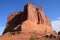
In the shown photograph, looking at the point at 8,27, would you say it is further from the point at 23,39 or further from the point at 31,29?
the point at 23,39

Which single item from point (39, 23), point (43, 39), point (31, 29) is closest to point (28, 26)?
point (31, 29)

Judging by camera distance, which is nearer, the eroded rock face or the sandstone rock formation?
the sandstone rock formation

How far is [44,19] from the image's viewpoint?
111250 millimetres

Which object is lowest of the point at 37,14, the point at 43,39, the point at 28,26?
the point at 43,39

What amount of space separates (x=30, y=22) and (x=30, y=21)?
0.64 meters

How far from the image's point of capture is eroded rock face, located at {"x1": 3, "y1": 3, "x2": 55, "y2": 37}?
95.1m

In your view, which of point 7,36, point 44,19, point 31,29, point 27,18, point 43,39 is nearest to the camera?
point 43,39

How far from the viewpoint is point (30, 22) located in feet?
325

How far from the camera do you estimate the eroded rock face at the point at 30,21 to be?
312ft

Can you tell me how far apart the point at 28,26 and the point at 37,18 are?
40.1ft

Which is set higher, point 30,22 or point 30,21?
point 30,21

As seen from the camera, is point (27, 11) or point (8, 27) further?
point (8, 27)

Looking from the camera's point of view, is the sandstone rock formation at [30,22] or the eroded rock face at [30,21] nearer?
the sandstone rock formation at [30,22]

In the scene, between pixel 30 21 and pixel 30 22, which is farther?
pixel 30 21
